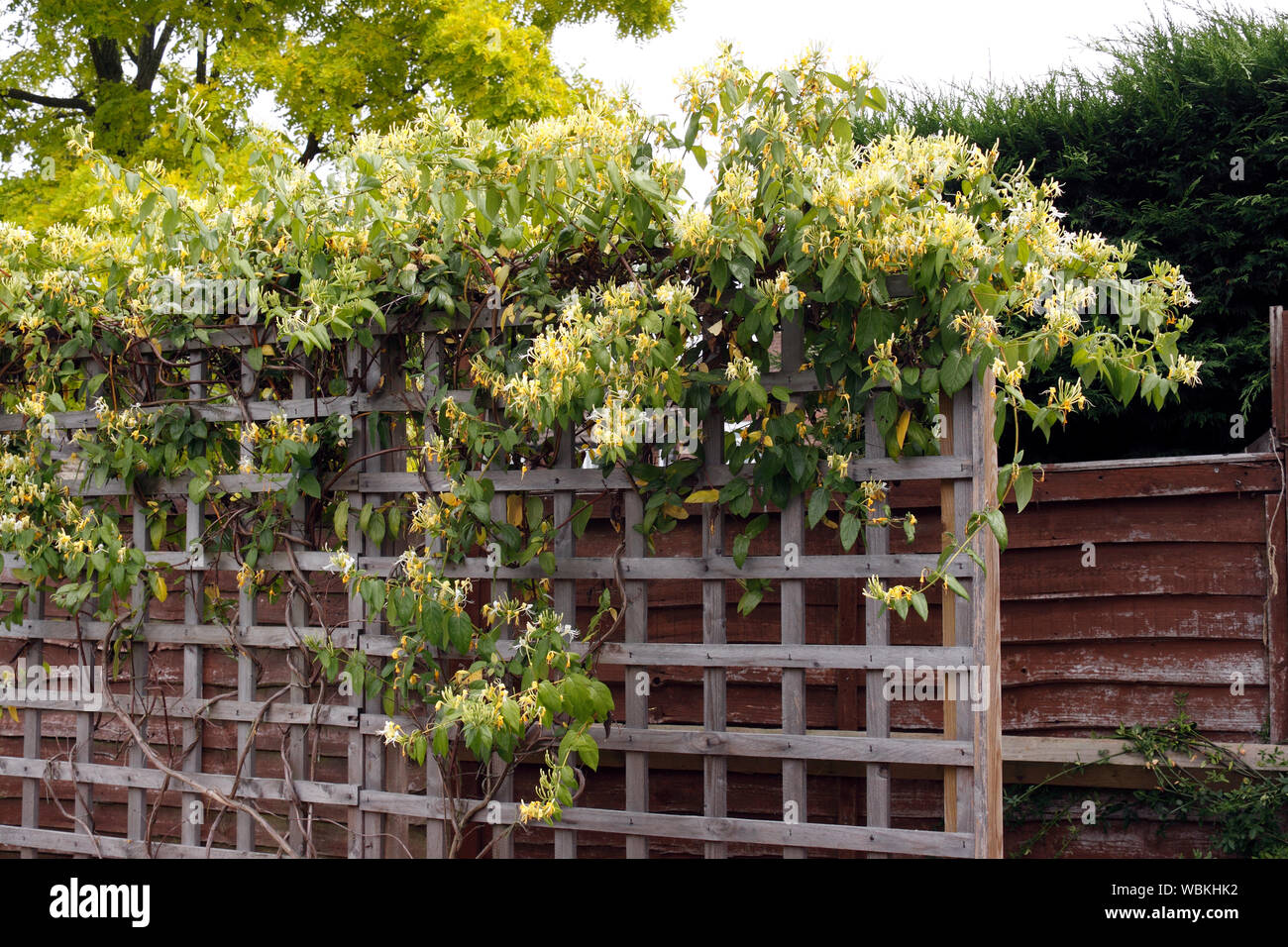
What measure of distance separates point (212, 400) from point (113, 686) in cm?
150

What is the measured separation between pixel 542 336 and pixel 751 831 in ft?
4.56

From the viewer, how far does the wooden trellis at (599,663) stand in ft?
8.88

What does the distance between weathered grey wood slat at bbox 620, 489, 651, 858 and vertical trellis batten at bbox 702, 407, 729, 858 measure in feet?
0.58

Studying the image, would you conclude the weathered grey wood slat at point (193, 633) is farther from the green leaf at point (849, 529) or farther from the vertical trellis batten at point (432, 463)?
the green leaf at point (849, 529)

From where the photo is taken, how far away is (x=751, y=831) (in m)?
2.84

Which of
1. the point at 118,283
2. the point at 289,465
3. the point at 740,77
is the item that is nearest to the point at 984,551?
the point at 740,77

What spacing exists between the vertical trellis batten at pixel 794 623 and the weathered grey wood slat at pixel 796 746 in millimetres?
45

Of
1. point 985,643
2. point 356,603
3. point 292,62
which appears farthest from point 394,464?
point 292,62

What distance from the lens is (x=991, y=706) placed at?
2.68 meters

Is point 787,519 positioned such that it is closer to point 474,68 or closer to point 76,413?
point 76,413

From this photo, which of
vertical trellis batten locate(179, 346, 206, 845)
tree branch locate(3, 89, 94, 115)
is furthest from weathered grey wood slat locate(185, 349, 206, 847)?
tree branch locate(3, 89, 94, 115)

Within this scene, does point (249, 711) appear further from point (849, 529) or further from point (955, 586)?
point (955, 586)

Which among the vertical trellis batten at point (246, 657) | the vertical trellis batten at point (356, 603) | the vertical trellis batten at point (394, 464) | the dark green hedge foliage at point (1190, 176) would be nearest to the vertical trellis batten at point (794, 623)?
the vertical trellis batten at point (394, 464)

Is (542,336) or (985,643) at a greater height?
(542,336)
